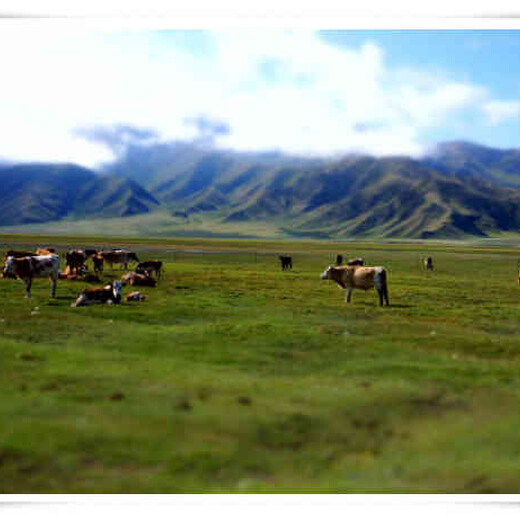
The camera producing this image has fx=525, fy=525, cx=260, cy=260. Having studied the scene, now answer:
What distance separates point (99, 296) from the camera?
24562 mm

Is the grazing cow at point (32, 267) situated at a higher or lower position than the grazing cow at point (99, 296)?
higher

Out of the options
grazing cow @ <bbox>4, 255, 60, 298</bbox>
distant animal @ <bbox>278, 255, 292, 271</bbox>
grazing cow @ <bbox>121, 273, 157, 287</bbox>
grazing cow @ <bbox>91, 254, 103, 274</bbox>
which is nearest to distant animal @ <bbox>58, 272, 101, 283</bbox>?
grazing cow @ <bbox>121, 273, 157, 287</bbox>

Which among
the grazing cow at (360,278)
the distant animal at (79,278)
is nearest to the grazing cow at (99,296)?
the distant animal at (79,278)

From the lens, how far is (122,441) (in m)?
9.45

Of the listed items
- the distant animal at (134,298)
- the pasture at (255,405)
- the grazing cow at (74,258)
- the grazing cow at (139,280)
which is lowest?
A: the pasture at (255,405)

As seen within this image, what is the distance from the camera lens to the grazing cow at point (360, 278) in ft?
89.1

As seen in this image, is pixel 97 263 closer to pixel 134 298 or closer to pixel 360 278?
pixel 134 298

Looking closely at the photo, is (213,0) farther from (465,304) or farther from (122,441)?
(465,304)

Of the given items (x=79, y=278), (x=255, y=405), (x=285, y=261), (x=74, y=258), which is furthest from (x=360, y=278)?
(x=285, y=261)

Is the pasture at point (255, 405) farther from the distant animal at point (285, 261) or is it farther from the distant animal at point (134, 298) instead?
the distant animal at point (285, 261)

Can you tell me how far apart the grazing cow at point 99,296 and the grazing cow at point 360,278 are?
37.5 ft

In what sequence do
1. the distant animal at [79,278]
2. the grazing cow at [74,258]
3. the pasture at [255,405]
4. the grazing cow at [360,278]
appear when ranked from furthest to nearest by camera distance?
1. the grazing cow at [74,258]
2. the distant animal at [79,278]
3. the grazing cow at [360,278]
4. the pasture at [255,405]
